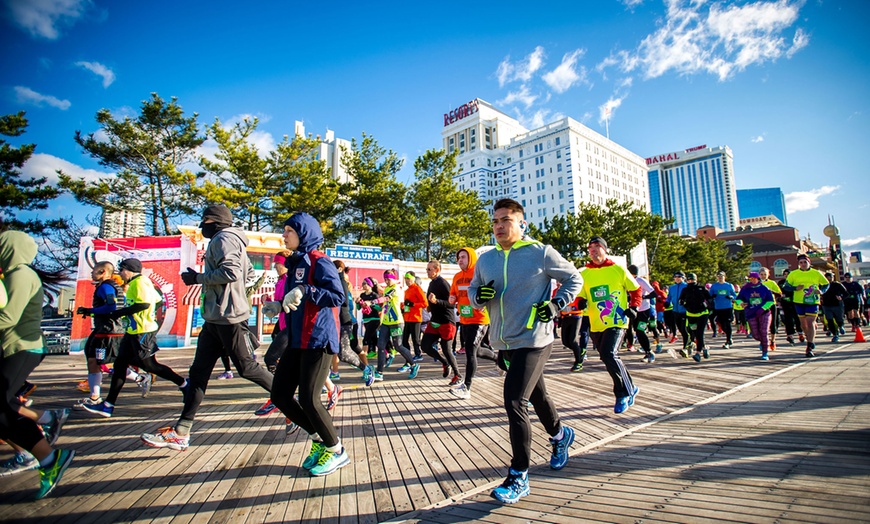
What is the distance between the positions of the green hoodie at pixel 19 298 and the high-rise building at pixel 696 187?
567 ft

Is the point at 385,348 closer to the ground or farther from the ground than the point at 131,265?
closer to the ground

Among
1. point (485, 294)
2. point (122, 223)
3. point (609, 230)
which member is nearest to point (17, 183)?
point (122, 223)

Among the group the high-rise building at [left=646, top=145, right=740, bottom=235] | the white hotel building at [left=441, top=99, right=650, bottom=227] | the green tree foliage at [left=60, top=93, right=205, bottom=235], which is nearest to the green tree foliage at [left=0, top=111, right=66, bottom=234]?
the green tree foliage at [left=60, top=93, right=205, bottom=235]

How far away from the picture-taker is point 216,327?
4.07 meters

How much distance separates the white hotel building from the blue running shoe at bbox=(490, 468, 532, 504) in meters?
79.2

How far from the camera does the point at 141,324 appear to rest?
17.5 ft

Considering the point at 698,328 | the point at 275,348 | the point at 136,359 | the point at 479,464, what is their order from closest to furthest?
the point at 479,464, the point at 136,359, the point at 275,348, the point at 698,328

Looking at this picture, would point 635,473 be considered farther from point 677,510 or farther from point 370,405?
point 370,405

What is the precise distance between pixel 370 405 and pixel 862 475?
4.92m

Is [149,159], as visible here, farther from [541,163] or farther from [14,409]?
[541,163]

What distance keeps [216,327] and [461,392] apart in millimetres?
3551

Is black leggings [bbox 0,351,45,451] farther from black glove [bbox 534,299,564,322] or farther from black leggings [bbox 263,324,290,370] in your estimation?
black glove [bbox 534,299,564,322]

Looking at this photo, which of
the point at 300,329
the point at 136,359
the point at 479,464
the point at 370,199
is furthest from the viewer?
the point at 370,199

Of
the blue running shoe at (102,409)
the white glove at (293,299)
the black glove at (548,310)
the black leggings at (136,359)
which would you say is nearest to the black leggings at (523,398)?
the black glove at (548,310)
